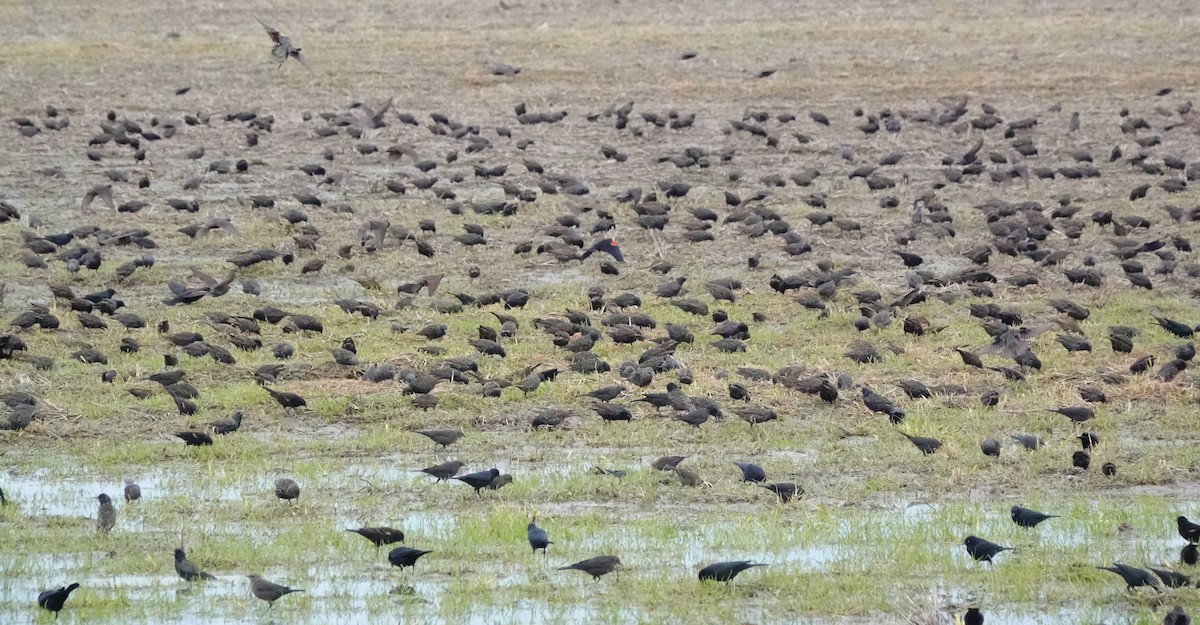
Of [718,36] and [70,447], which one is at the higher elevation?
[718,36]

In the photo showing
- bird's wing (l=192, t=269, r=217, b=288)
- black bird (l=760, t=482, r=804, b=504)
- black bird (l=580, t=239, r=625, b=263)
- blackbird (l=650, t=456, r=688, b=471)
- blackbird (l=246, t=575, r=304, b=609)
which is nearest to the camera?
blackbird (l=246, t=575, r=304, b=609)

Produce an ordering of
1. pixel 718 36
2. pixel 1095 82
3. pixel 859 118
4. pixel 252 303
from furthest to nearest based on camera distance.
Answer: pixel 718 36, pixel 1095 82, pixel 859 118, pixel 252 303

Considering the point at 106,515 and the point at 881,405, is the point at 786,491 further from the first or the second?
→ the point at 106,515

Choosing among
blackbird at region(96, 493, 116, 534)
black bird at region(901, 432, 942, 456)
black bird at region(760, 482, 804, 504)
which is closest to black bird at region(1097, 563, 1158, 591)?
black bird at region(760, 482, 804, 504)

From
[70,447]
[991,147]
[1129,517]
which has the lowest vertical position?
[70,447]

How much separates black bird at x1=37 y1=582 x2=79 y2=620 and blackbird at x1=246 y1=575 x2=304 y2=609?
75 centimetres

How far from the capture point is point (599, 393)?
36.9 ft

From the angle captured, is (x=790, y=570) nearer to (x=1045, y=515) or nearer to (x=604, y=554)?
(x=604, y=554)

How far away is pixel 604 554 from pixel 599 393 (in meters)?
3.03

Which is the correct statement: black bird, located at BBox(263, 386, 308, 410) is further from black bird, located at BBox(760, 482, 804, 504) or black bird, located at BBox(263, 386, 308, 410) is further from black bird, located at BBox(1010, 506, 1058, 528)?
black bird, located at BBox(1010, 506, 1058, 528)

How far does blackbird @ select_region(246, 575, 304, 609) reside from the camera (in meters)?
7.45

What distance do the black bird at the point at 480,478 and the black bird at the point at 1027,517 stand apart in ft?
8.90

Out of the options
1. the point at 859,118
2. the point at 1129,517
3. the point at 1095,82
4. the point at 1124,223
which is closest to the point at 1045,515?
the point at 1129,517

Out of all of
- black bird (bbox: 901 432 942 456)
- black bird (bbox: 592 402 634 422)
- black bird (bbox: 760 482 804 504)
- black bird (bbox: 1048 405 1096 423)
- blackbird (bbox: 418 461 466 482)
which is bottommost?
blackbird (bbox: 418 461 466 482)
